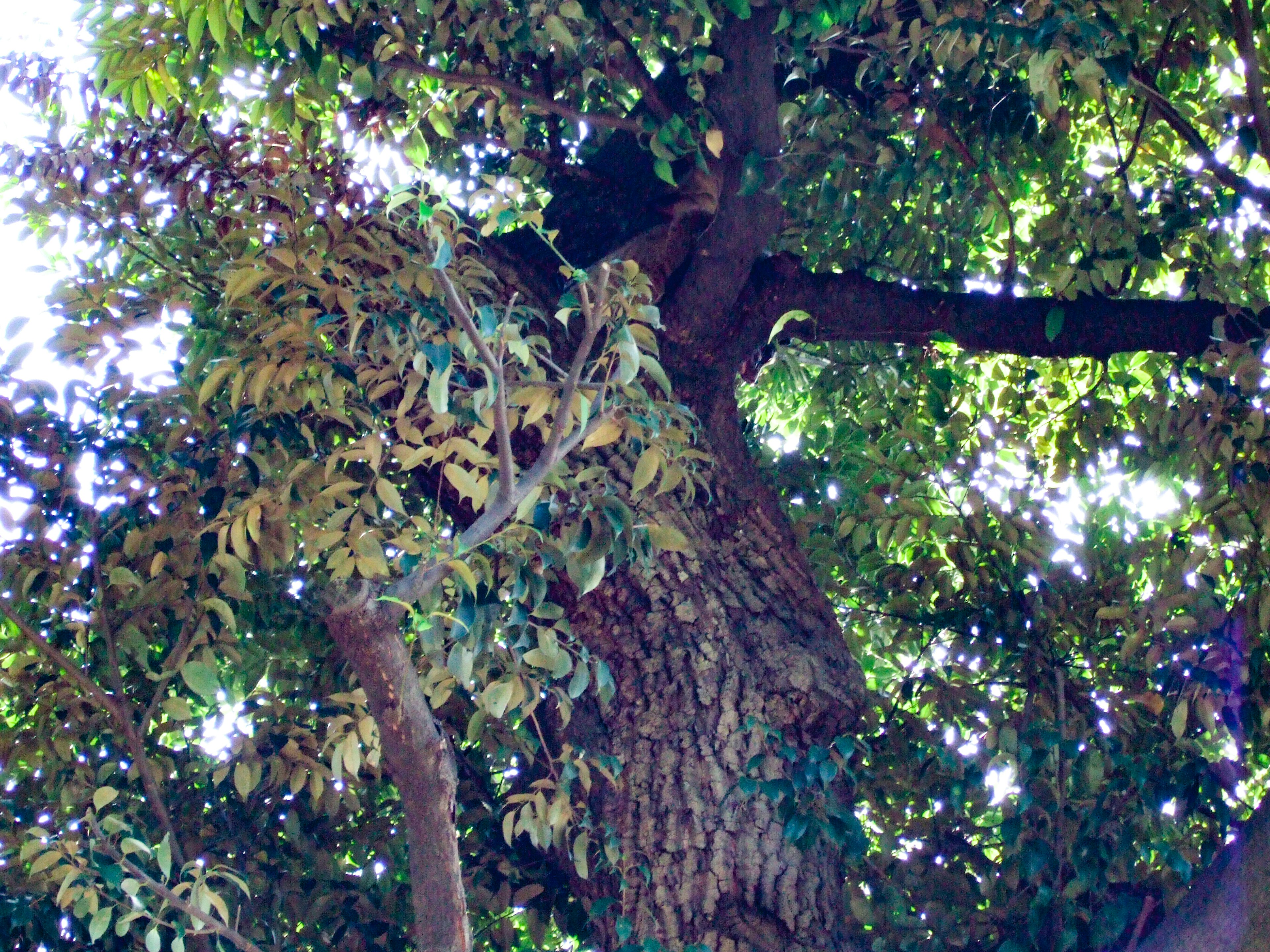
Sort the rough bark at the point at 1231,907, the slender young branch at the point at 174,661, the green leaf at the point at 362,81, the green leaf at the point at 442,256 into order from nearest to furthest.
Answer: the green leaf at the point at 442,256
the rough bark at the point at 1231,907
the slender young branch at the point at 174,661
the green leaf at the point at 362,81

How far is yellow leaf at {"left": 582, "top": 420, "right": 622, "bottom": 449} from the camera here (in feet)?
7.47

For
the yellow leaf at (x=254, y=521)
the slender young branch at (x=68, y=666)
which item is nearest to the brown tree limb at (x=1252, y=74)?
the yellow leaf at (x=254, y=521)

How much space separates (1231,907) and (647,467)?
1239 mm

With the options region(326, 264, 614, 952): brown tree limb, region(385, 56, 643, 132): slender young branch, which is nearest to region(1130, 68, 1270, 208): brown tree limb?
region(385, 56, 643, 132): slender young branch

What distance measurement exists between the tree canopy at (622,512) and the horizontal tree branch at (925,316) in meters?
0.01

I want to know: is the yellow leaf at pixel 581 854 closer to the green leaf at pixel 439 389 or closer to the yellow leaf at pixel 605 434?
the yellow leaf at pixel 605 434

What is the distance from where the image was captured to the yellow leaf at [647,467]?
7.46ft

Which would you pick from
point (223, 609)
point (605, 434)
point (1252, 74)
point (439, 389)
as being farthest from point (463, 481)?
point (1252, 74)

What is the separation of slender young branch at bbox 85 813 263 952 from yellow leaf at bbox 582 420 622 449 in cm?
104

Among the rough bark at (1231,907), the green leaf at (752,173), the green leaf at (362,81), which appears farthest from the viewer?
the green leaf at (752,173)

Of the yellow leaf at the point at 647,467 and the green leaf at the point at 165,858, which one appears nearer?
the green leaf at the point at 165,858

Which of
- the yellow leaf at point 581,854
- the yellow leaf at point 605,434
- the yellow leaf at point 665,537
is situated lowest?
the yellow leaf at point 581,854

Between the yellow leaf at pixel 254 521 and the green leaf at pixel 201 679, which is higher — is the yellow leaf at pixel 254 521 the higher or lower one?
the higher one

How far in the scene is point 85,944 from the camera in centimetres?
245
